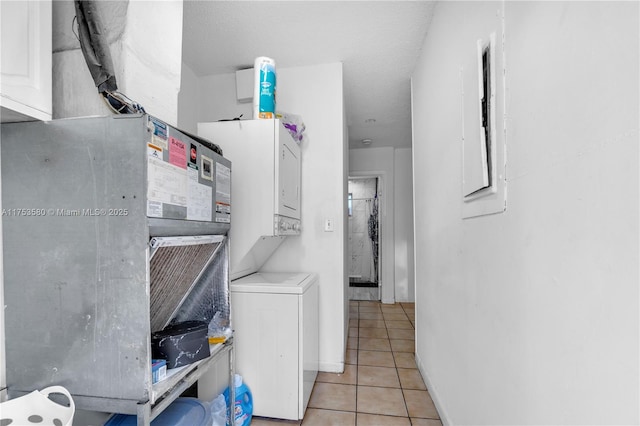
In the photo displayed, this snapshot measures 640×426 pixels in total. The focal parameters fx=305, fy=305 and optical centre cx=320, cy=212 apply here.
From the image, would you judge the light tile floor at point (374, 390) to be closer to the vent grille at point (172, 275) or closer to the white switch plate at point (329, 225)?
the vent grille at point (172, 275)

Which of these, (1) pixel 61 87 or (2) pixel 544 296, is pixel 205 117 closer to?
(1) pixel 61 87

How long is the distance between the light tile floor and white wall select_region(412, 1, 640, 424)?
1.87 ft

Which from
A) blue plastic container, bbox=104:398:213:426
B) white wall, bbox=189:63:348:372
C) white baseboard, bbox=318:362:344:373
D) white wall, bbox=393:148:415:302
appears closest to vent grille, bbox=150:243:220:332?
blue plastic container, bbox=104:398:213:426

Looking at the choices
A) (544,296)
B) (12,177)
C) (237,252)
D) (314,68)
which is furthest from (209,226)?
(314,68)

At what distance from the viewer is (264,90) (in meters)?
2.17

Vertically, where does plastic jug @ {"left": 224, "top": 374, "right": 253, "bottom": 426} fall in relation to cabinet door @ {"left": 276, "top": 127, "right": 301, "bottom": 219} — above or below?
below

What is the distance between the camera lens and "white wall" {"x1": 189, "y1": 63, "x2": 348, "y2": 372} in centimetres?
271

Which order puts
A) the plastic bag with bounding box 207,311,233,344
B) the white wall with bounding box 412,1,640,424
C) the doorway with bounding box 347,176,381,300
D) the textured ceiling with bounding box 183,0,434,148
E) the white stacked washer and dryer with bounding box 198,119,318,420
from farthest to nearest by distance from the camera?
the doorway with bounding box 347,176,381,300 < the textured ceiling with bounding box 183,0,434,148 < the white stacked washer and dryer with bounding box 198,119,318,420 < the plastic bag with bounding box 207,311,233,344 < the white wall with bounding box 412,1,640,424

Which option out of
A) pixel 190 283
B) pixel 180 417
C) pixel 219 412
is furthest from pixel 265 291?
pixel 180 417

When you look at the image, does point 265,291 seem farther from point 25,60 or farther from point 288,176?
point 25,60

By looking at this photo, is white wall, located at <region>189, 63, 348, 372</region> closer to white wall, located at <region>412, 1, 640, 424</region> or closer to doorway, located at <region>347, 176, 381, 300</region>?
white wall, located at <region>412, 1, 640, 424</region>

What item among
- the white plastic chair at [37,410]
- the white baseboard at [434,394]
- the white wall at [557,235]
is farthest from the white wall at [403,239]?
the white plastic chair at [37,410]

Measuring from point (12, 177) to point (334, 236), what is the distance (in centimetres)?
207

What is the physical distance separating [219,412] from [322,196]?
1.75 m
